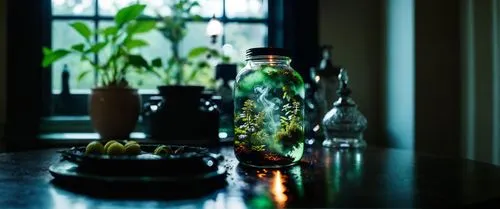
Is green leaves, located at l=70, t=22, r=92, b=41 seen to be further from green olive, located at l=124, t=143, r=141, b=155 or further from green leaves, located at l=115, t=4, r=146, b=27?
green olive, located at l=124, t=143, r=141, b=155

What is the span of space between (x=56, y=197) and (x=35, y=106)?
5.88 feet

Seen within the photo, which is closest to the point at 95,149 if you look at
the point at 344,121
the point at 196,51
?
the point at 344,121

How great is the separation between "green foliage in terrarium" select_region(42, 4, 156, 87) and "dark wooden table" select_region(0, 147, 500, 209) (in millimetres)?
1068

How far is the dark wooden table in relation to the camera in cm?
67

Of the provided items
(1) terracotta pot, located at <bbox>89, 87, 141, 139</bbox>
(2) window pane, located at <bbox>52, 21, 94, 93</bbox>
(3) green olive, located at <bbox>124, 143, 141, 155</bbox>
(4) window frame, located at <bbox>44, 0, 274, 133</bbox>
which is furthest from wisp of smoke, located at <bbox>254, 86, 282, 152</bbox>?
(2) window pane, located at <bbox>52, 21, 94, 93</bbox>

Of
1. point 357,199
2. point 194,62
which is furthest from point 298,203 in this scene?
point 194,62

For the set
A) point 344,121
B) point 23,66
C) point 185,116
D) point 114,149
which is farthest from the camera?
point 23,66

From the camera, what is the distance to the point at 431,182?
841 millimetres

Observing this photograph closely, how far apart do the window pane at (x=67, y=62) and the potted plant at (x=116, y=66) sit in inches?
3.2

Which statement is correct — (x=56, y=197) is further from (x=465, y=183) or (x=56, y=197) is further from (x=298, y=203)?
(x=465, y=183)

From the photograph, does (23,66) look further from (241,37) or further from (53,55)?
(241,37)

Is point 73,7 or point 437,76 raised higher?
point 73,7

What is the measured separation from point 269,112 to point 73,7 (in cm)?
183

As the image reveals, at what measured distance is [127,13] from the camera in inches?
86.5
